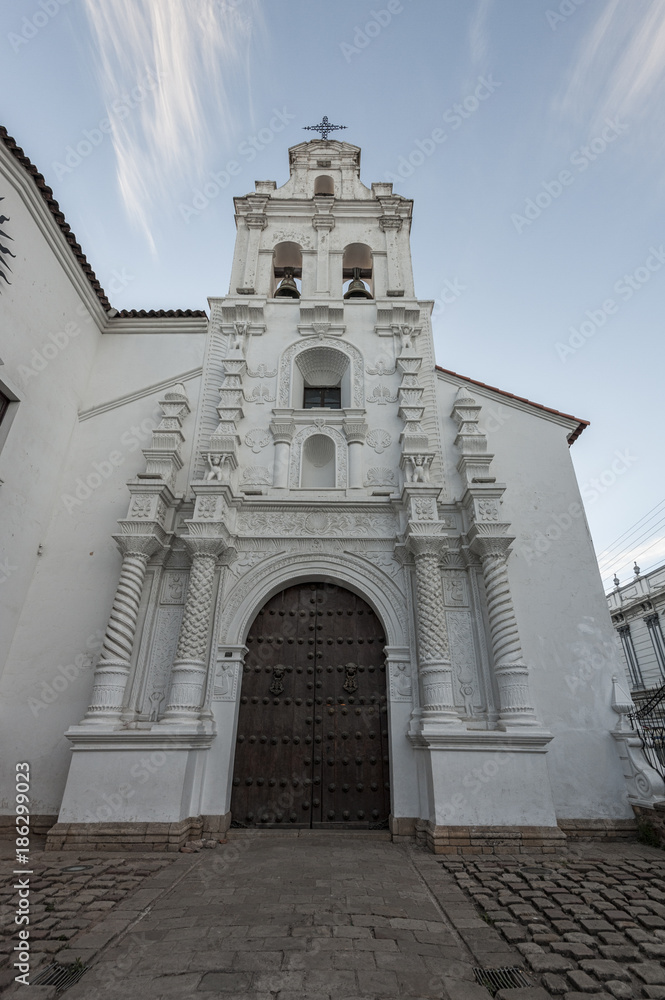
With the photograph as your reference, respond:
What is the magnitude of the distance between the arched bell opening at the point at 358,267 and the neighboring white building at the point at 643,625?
706 inches

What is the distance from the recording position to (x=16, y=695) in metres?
6.55

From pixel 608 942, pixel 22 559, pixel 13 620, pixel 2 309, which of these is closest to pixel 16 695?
pixel 13 620

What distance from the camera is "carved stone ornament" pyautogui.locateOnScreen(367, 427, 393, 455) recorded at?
27.1ft

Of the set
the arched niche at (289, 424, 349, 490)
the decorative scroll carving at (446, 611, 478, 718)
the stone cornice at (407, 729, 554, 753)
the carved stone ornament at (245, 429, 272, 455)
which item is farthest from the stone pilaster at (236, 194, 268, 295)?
the stone cornice at (407, 729, 554, 753)

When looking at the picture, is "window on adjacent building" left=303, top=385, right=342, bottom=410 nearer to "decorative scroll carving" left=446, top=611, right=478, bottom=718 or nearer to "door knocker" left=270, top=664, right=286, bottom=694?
"decorative scroll carving" left=446, top=611, right=478, bottom=718

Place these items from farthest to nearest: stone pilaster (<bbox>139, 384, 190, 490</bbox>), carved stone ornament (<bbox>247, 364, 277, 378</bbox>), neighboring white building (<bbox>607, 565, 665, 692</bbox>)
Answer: neighboring white building (<bbox>607, 565, 665, 692</bbox>)
carved stone ornament (<bbox>247, 364, 277, 378</bbox>)
stone pilaster (<bbox>139, 384, 190, 490</bbox>)

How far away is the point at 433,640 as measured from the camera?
6281mm

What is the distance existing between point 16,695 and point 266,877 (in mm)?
4421

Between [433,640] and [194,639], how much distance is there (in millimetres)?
3090

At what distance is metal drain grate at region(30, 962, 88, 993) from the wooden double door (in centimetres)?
366

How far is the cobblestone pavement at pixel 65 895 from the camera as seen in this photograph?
9.61 ft

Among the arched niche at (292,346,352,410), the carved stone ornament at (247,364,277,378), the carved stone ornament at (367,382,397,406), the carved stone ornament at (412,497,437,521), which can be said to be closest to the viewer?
the carved stone ornament at (412,497,437,521)

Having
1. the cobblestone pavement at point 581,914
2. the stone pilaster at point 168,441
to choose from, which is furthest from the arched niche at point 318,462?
the cobblestone pavement at point 581,914

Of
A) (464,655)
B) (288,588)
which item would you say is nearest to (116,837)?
(288,588)
